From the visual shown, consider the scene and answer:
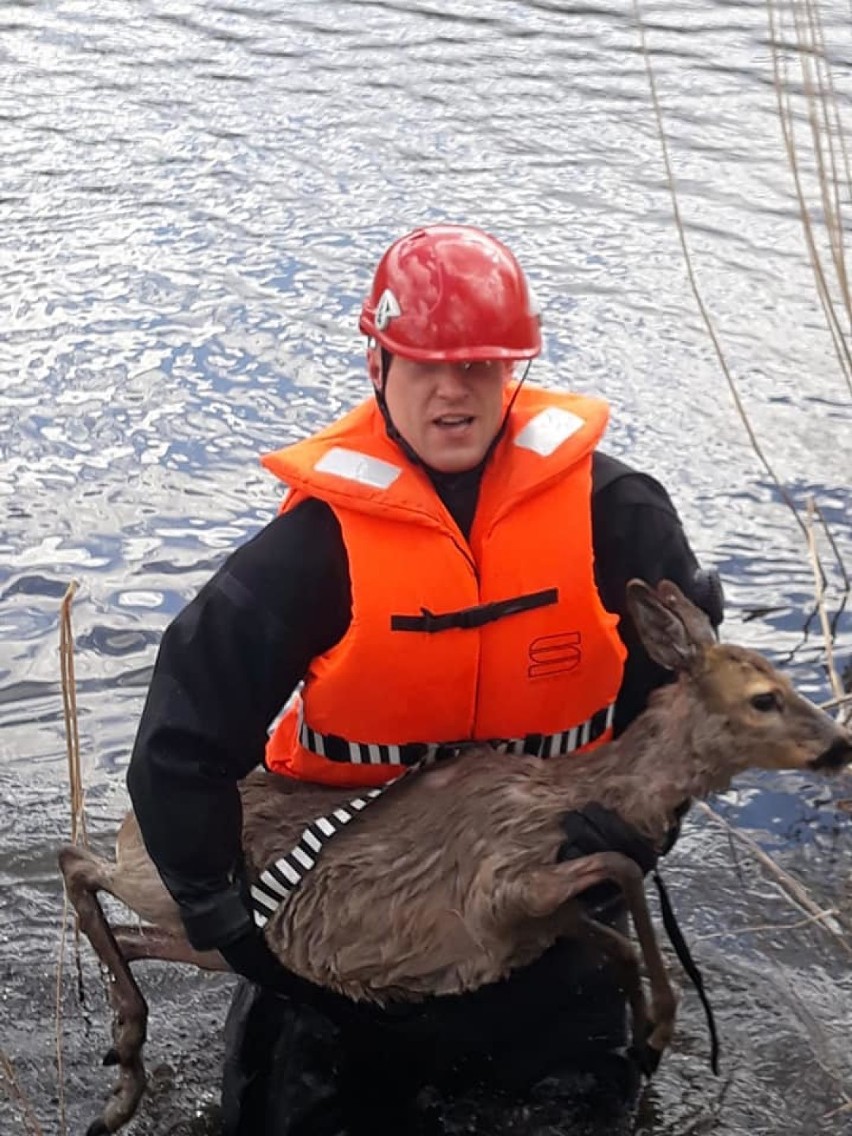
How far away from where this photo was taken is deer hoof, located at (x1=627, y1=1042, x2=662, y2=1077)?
16.1 ft

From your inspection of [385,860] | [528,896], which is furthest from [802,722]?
[385,860]

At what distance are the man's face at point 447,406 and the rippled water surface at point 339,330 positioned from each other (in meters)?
2.13

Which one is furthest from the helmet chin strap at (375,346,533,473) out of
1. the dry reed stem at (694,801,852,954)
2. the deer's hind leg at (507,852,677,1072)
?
the dry reed stem at (694,801,852,954)

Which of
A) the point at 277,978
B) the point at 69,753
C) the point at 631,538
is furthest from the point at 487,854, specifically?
the point at 69,753

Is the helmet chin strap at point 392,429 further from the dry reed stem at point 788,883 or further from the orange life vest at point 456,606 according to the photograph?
the dry reed stem at point 788,883

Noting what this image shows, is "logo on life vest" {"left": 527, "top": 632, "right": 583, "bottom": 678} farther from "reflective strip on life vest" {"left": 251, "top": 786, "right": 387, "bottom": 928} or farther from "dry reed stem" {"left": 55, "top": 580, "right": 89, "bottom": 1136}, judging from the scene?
"dry reed stem" {"left": 55, "top": 580, "right": 89, "bottom": 1136}

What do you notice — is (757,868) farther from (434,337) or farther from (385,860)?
(434,337)

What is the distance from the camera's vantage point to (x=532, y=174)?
40.3 ft

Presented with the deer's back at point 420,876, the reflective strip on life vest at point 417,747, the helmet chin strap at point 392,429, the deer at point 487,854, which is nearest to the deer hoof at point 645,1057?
the deer at point 487,854

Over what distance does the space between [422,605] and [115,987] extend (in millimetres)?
1394

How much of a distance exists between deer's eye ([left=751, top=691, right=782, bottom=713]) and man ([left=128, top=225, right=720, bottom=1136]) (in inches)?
18.5

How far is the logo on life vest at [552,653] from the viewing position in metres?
4.85

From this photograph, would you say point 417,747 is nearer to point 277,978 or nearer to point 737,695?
point 277,978

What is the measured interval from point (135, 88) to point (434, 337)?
9966mm
